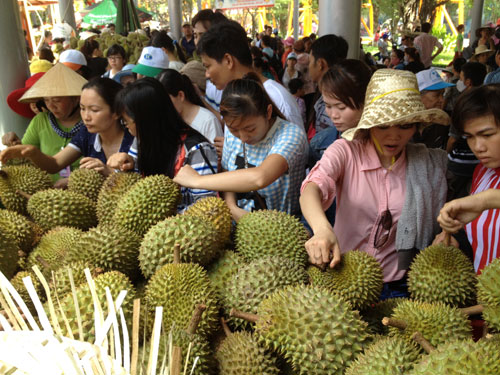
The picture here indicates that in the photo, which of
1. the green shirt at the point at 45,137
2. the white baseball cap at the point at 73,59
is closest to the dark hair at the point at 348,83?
the green shirt at the point at 45,137

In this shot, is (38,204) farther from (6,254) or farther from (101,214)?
(6,254)

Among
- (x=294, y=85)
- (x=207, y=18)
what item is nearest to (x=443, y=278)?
(x=207, y=18)

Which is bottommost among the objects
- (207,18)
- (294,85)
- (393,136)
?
(294,85)

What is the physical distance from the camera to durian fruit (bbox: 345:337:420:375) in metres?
1.12

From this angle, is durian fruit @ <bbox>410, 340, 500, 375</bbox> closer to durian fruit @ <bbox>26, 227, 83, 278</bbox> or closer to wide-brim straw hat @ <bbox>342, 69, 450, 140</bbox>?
wide-brim straw hat @ <bbox>342, 69, 450, 140</bbox>

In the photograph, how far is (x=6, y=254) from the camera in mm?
1790

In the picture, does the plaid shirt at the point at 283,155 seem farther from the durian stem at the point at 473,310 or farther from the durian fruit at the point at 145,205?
the durian stem at the point at 473,310

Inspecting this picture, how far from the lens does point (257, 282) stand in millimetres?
1506

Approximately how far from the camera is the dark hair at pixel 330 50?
407cm

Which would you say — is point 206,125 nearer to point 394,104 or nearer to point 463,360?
point 394,104

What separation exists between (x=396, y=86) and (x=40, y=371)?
1.77 m

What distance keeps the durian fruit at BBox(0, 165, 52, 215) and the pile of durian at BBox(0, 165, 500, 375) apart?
39cm

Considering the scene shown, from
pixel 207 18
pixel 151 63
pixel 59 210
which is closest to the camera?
pixel 59 210

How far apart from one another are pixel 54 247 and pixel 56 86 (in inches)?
81.0
